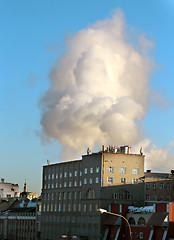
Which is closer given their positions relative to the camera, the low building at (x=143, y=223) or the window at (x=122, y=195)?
the low building at (x=143, y=223)

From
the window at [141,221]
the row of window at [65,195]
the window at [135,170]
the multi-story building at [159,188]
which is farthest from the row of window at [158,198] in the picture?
the window at [141,221]

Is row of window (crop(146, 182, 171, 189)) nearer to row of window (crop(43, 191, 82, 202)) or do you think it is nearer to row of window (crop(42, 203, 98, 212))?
row of window (crop(42, 203, 98, 212))

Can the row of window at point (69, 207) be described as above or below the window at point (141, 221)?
above

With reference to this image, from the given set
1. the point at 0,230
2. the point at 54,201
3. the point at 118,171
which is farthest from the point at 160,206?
the point at 0,230

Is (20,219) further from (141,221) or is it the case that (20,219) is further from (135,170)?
(141,221)

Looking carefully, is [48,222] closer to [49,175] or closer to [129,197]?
[49,175]

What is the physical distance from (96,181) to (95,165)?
4.90 m

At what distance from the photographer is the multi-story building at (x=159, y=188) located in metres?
126

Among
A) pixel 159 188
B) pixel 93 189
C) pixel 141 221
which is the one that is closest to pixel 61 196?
pixel 93 189

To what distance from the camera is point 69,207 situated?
445ft

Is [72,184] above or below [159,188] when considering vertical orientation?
above

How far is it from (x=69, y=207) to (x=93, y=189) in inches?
628

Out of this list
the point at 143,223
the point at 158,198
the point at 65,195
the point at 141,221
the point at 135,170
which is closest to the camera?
the point at 143,223

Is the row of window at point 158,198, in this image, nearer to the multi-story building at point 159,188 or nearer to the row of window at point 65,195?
the multi-story building at point 159,188
